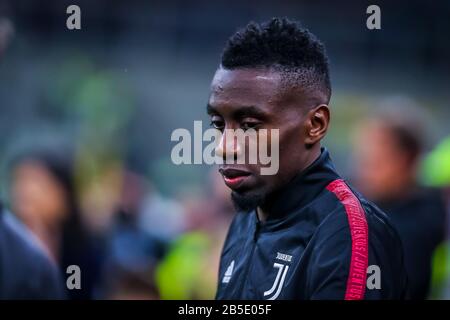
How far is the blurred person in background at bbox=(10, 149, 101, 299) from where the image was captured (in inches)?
227

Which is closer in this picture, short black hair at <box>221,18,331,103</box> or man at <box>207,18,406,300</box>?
man at <box>207,18,406,300</box>

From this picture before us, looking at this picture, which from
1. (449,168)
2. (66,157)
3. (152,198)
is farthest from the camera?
(152,198)

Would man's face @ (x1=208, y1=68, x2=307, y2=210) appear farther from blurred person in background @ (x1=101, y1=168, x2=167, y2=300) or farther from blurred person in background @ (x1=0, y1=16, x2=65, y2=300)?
blurred person in background @ (x1=101, y1=168, x2=167, y2=300)

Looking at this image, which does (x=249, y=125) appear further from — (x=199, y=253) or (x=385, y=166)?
(x=199, y=253)

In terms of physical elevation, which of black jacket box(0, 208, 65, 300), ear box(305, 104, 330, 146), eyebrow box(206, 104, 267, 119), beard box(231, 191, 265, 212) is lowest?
black jacket box(0, 208, 65, 300)

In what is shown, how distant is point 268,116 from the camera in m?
2.97

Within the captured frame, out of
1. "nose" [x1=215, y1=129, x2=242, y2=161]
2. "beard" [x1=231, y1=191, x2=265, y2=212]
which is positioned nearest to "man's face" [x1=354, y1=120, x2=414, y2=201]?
"beard" [x1=231, y1=191, x2=265, y2=212]

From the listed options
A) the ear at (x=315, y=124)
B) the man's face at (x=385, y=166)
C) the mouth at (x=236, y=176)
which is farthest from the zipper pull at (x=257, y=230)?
the man's face at (x=385, y=166)

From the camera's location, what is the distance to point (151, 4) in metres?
10.6

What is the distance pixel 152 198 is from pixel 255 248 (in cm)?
505

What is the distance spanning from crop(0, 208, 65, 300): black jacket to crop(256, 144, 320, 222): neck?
3.22 ft

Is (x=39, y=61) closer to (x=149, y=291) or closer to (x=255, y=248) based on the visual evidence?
(x=149, y=291)

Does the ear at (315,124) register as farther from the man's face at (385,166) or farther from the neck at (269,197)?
the man's face at (385,166)

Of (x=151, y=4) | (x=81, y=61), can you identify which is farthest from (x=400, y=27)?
(x=81, y=61)
